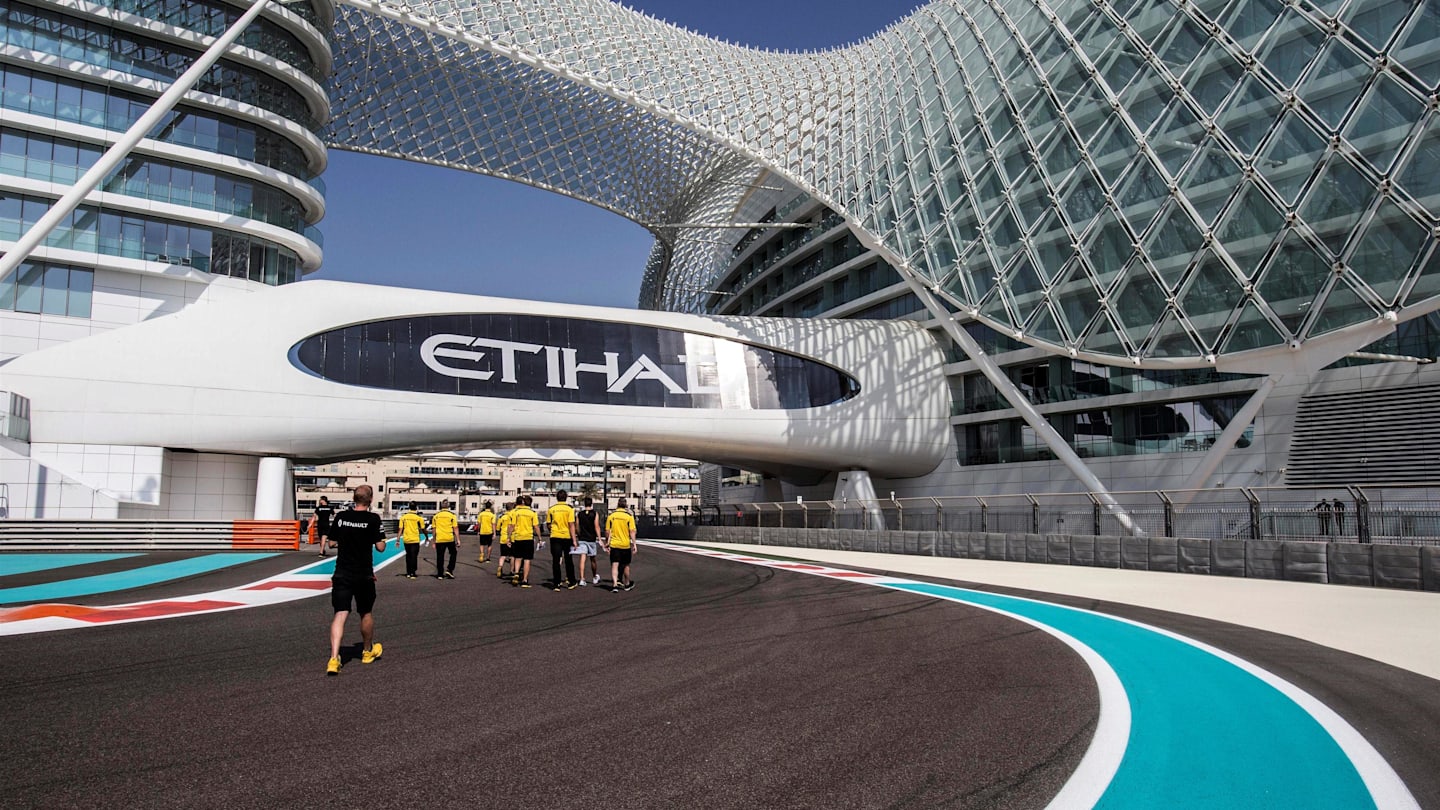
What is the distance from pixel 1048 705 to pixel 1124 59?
27562 mm

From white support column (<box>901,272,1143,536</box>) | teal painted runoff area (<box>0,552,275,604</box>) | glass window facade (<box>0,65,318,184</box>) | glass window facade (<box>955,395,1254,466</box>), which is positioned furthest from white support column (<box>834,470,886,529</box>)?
glass window facade (<box>0,65,318,184</box>)

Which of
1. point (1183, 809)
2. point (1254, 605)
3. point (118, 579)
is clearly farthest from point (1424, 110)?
point (118, 579)

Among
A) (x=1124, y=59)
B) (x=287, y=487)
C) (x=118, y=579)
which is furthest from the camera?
(x=287, y=487)

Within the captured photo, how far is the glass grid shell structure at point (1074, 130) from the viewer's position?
23.0m

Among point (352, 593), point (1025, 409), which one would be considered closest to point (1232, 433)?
point (1025, 409)

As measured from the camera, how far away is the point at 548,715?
5695 mm

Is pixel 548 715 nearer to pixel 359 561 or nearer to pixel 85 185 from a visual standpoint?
pixel 359 561

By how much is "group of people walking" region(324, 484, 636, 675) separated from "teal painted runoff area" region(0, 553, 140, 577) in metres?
7.32

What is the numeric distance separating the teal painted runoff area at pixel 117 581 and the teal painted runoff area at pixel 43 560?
5.29 ft

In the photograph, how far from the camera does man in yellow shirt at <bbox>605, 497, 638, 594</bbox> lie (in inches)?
576

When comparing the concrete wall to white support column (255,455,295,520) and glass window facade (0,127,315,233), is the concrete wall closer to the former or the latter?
white support column (255,455,295,520)

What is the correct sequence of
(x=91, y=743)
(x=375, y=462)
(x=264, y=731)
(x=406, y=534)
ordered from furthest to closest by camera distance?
1. (x=375, y=462)
2. (x=406, y=534)
3. (x=264, y=731)
4. (x=91, y=743)

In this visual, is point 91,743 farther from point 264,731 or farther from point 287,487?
point 287,487

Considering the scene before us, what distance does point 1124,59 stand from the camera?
28656 mm
